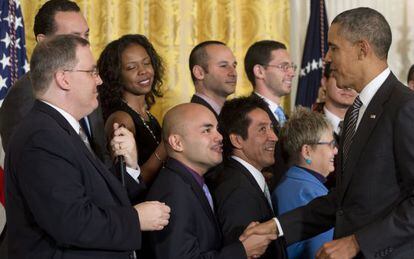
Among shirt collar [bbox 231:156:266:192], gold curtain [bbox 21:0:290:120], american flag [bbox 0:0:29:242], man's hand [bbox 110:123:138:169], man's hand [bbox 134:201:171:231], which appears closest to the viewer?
man's hand [bbox 134:201:171:231]

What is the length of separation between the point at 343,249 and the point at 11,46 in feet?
10.3

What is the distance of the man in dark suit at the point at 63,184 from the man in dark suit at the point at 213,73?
2.17m

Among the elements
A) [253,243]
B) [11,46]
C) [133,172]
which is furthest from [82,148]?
[11,46]

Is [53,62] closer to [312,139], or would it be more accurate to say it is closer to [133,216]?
[133,216]

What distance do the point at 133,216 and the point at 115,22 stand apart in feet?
12.9

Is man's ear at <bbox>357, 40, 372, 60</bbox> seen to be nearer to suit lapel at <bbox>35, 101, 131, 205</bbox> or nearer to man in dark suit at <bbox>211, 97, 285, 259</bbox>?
man in dark suit at <bbox>211, 97, 285, 259</bbox>

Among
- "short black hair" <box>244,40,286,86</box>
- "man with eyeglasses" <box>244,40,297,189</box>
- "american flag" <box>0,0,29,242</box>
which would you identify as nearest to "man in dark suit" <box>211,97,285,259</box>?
"man with eyeglasses" <box>244,40,297,189</box>

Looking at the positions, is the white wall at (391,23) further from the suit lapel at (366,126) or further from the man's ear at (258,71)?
the suit lapel at (366,126)

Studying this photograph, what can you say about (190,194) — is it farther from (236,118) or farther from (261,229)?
(236,118)

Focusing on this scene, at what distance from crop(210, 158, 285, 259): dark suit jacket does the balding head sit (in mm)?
158

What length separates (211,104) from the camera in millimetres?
5418

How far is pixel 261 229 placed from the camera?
147 inches

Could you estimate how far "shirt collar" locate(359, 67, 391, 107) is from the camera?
338 centimetres

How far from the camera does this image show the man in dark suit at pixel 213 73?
219 inches
